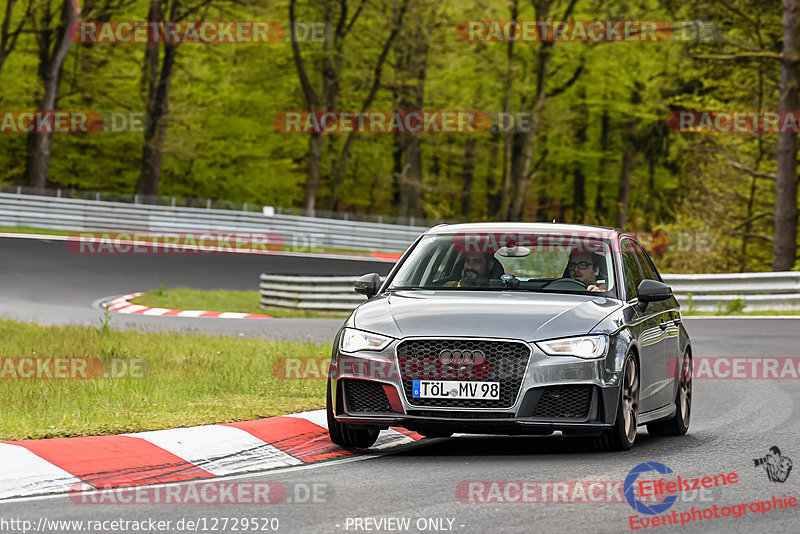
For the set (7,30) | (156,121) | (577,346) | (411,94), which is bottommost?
(577,346)

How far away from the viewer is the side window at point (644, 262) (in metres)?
10.8

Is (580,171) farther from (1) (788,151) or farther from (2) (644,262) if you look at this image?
(2) (644,262)

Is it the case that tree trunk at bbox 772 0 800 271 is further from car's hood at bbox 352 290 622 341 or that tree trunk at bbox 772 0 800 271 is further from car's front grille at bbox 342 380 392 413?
car's front grille at bbox 342 380 392 413

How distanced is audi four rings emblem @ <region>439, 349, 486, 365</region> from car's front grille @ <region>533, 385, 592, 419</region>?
19.5 inches

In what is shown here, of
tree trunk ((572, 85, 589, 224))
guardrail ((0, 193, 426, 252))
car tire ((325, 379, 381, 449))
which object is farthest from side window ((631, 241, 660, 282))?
tree trunk ((572, 85, 589, 224))

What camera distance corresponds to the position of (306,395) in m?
11.4

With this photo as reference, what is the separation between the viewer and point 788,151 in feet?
99.0

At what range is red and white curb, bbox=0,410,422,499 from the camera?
7266 millimetres

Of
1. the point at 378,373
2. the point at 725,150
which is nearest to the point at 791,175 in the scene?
the point at 725,150

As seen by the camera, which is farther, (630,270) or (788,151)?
(788,151)

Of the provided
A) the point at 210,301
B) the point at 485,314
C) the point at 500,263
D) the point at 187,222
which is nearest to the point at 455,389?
the point at 485,314

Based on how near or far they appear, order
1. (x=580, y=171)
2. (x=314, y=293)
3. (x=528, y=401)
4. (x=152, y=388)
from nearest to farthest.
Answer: (x=528, y=401) < (x=152, y=388) < (x=314, y=293) < (x=580, y=171)

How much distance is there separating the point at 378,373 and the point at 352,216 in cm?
3897

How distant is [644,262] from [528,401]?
3.17 meters
